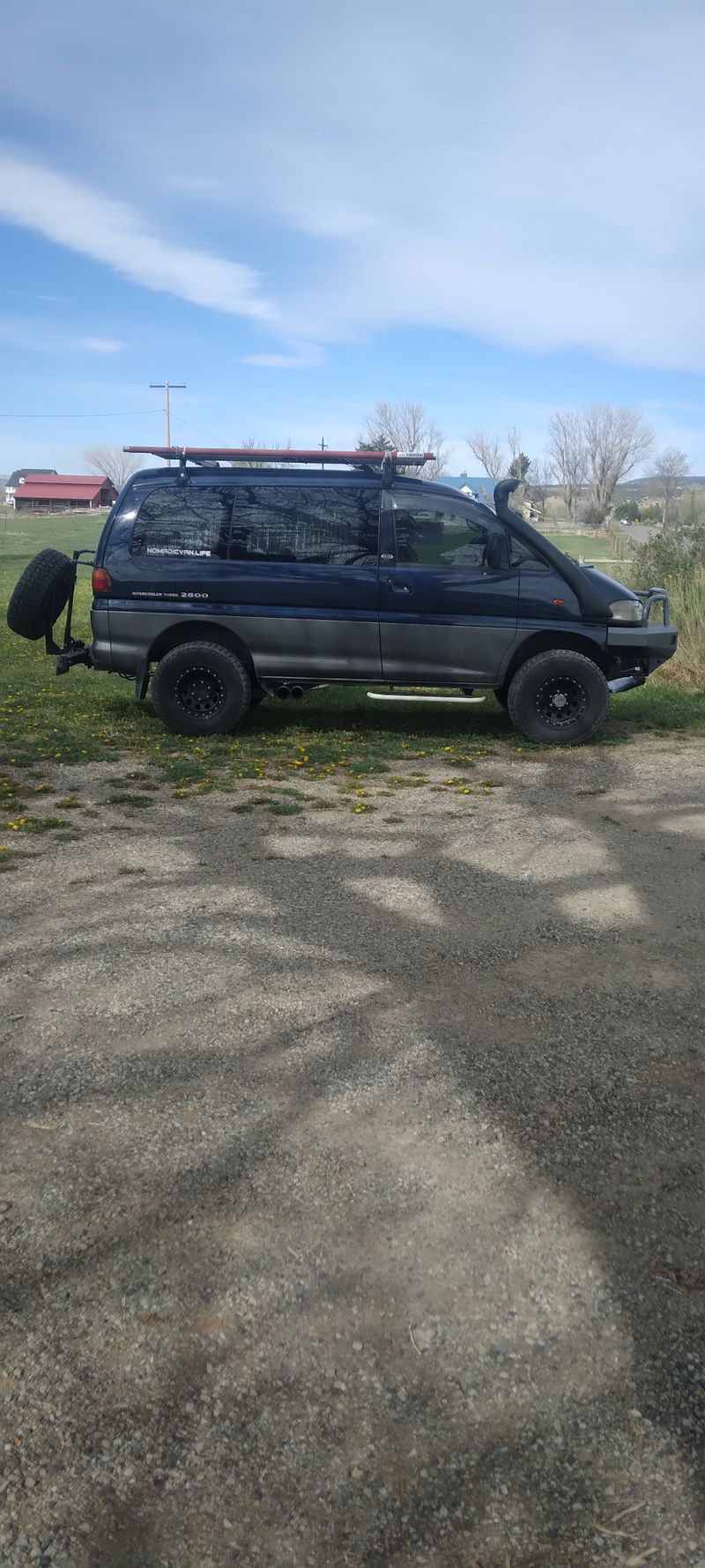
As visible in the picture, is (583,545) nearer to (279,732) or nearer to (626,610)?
(626,610)

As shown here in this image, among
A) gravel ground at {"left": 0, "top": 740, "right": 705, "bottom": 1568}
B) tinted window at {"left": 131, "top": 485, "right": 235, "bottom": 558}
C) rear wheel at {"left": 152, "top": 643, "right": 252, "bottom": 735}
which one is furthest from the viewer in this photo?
rear wheel at {"left": 152, "top": 643, "right": 252, "bottom": 735}

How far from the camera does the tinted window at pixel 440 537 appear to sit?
8508 mm

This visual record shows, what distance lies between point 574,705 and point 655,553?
809 centimetres

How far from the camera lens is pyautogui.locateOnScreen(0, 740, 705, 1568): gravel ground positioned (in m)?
1.99

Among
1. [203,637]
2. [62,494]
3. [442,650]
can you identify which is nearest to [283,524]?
[203,637]

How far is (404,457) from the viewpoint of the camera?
8.70 meters

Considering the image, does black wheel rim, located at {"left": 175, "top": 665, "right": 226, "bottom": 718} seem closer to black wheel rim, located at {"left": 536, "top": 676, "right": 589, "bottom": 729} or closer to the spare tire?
the spare tire

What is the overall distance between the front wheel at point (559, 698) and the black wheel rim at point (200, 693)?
7.91 ft

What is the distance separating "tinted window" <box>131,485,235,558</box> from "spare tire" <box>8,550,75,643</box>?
85 centimetres

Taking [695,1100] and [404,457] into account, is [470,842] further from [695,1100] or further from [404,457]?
[404,457]

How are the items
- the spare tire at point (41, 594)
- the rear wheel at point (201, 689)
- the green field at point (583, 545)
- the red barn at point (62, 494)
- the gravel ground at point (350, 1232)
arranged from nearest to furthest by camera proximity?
the gravel ground at point (350, 1232) < the rear wheel at point (201, 689) < the spare tire at point (41, 594) < the green field at point (583, 545) < the red barn at point (62, 494)

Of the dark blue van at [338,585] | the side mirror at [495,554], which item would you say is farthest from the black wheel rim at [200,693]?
the side mirror at [495,554]

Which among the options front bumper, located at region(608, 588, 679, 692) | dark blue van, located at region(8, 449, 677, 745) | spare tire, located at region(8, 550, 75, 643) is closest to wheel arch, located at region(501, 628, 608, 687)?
dark blue van, located at region(8, 449, 677, 745)

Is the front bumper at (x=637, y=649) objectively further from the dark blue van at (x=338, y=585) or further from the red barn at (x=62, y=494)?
the red barn at (x=62, y=494)
